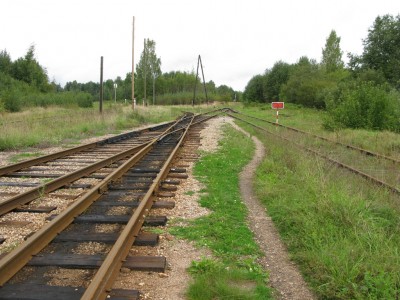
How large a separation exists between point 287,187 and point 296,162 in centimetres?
Answer: 269

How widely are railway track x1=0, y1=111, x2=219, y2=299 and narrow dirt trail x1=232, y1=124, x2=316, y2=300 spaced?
1196mm

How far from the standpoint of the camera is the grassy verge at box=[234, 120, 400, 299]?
12.4 ft

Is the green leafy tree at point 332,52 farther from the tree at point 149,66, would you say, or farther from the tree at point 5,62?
the tree at point 5,62

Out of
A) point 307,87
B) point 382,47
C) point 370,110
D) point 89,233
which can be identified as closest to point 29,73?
point 307,87

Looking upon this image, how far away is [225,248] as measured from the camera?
471 cm

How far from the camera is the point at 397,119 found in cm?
1861

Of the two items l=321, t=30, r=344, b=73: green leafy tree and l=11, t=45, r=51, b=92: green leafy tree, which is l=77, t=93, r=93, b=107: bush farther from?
l=321, t=30, r=344, b=73: green leafy tree

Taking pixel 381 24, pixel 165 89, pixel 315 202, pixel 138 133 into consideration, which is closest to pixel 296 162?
pixel 315 202

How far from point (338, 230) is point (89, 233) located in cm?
319

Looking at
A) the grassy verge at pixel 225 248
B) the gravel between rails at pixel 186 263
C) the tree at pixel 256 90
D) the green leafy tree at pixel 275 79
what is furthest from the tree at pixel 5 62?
the gravel between rails at pixel 186 263

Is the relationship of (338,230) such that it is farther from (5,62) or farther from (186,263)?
(5,62)

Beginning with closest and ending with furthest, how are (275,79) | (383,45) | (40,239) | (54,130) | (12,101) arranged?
(40,239)
(54,130)
(12,101)
(383,45)
(275,79)

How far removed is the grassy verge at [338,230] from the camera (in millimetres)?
3781

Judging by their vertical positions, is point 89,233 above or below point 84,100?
below
